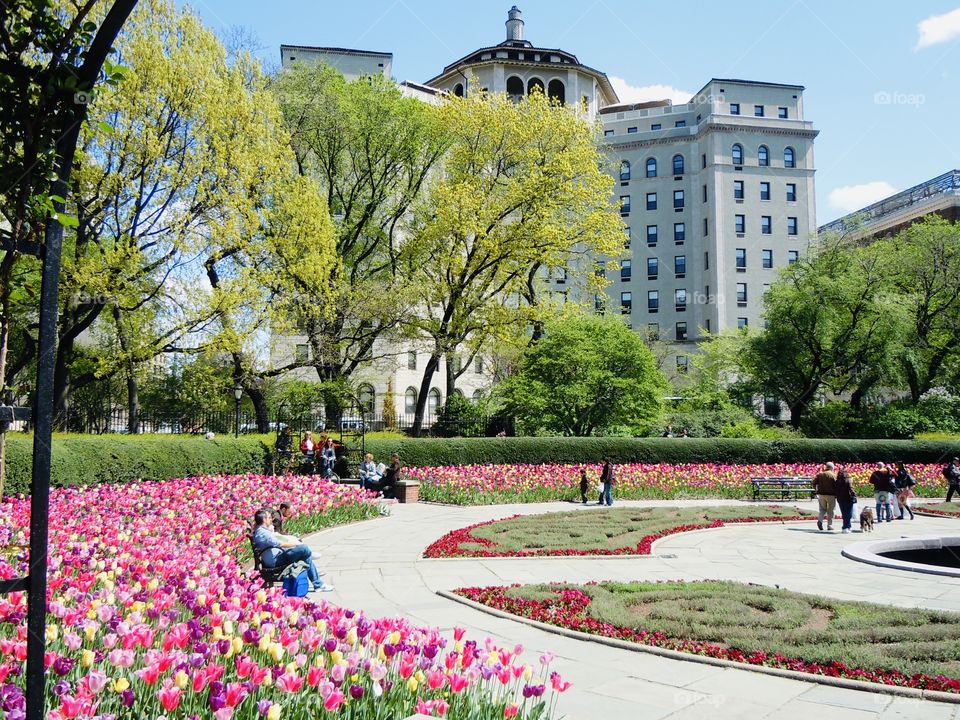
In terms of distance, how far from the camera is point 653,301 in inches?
3179

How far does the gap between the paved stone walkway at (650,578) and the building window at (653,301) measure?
6050 centimetres

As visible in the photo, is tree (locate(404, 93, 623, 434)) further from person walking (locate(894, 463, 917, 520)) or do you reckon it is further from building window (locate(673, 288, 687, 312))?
building window (locate(673, 288, 687, 312))

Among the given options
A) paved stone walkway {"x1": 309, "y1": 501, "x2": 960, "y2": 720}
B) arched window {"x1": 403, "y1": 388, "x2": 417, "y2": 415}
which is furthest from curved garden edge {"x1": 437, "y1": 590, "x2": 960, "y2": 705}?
arched window {"x1": 403, "y1": 388, "x2": 417, "y2": 415}

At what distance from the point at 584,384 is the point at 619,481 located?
6055 millimetres

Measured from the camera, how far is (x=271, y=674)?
199 inches

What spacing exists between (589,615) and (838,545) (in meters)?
8.92

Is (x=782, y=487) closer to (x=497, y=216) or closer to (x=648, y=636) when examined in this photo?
(x=497, y=216)

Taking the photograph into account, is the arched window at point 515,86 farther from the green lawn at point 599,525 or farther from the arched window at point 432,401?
the green lawn at point 599,525

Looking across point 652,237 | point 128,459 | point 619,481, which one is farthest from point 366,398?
point 652,237

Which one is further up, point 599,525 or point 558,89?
point 558,89

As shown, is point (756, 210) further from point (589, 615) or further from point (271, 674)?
point (271, 674)

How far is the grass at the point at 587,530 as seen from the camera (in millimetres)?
14781

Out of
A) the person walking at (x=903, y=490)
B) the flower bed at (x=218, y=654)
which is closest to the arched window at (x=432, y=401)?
the person walking at (x=903, y=490)

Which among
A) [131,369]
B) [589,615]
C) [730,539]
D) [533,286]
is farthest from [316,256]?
[589,615]
